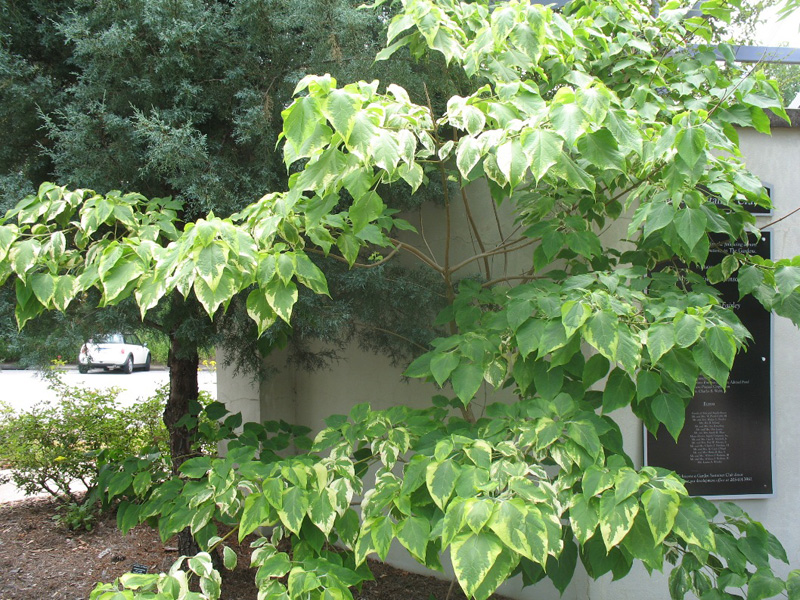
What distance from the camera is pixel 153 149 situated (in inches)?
105

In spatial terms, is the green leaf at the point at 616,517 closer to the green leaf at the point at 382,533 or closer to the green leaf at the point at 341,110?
the green leaf at the point at 382,533

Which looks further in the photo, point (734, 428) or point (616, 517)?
point (734, 428)

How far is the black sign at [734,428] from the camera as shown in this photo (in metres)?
3.36

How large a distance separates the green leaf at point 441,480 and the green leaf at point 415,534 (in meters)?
0.11

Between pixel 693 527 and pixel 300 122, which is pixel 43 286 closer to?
pixel 300 122

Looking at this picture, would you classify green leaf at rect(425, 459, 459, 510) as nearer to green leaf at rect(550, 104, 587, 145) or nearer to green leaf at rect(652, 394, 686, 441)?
green leaf at rect(652, 394, 686, 441)

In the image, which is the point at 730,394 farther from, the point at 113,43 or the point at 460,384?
the point at 113,43

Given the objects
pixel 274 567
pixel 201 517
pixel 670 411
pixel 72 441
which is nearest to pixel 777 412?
pixel 670 411

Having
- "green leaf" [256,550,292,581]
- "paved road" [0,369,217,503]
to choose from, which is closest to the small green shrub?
"green leaf" [256,550,292,581]

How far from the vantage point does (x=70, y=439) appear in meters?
4.91

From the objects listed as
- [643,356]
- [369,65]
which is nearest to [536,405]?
[643,356]

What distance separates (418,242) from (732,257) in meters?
1.94

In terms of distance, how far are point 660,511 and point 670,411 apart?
0.48 meters

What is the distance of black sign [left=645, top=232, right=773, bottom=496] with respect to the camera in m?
3.36
